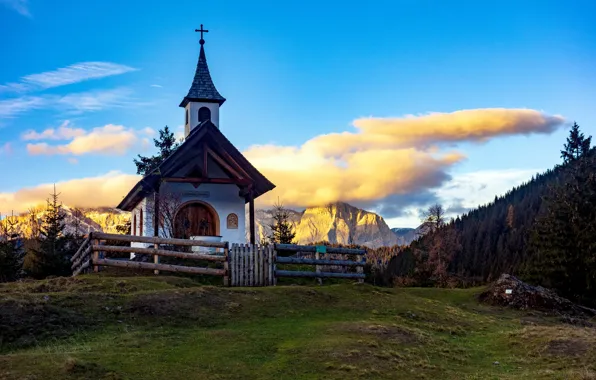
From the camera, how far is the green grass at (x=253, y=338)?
1289 centimetres

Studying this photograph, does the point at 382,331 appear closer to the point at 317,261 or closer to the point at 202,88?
the point at 317,261

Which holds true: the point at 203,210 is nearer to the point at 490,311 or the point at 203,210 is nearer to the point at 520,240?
the point at 490,311

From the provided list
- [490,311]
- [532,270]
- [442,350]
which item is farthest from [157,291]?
[532,270]

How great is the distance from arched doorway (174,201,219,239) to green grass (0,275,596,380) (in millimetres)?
11625

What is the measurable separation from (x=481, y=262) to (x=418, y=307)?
300 feet

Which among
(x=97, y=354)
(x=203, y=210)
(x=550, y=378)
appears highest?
(x=203, y=210)

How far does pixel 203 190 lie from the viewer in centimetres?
3447

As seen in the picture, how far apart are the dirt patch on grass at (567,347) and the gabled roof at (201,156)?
64.5ft

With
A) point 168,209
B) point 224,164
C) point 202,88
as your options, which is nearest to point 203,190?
point 224,164

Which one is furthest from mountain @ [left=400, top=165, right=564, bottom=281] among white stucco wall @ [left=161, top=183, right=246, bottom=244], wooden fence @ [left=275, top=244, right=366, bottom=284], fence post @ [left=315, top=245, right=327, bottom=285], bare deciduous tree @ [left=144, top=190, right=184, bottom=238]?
fence post @ [left=315, top=245, right=327, bottom=285]

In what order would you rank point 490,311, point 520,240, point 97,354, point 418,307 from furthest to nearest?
point 520,240
point 490,311
point 418,307
point 97,354

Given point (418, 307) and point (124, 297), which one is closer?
point (124, 297)

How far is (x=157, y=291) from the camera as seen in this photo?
19.5 m

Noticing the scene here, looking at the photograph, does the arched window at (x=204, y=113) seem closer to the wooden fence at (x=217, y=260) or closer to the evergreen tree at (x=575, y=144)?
the wooden fence at (x=217, y=260)
